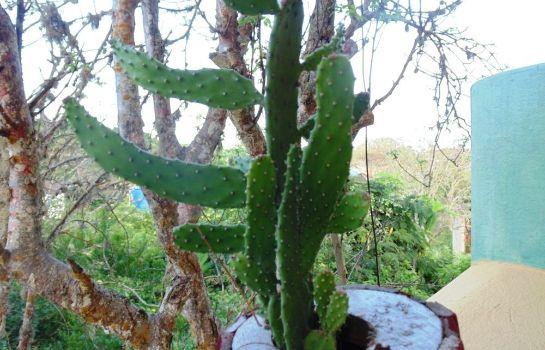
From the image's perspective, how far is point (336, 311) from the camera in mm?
580

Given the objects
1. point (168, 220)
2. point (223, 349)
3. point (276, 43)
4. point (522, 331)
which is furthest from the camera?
point (522, 331)

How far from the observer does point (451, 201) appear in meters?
5.75

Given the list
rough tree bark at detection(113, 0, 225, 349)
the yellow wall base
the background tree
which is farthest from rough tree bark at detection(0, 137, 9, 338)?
the yellow wall base

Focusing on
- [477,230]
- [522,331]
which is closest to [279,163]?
[522,331]

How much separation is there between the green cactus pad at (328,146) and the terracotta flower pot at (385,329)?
20 cm

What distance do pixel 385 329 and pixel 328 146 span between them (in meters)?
0.31

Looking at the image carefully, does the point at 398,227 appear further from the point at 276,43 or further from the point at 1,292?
the point at 276,43

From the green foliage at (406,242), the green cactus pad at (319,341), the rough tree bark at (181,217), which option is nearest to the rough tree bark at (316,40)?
the rough tree bark at (181,217)

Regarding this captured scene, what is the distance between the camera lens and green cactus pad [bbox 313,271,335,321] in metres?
0.62

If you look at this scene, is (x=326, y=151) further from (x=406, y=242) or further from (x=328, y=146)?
(x=406, y=242)

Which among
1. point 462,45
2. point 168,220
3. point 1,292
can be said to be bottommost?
point 1,292

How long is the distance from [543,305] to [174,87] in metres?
1.89

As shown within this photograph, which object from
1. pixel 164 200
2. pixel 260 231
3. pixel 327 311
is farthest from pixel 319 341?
pixel 164 200

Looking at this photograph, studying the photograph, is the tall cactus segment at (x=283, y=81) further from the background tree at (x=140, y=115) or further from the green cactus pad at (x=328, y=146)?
the background tree at (x=140, y=115)
